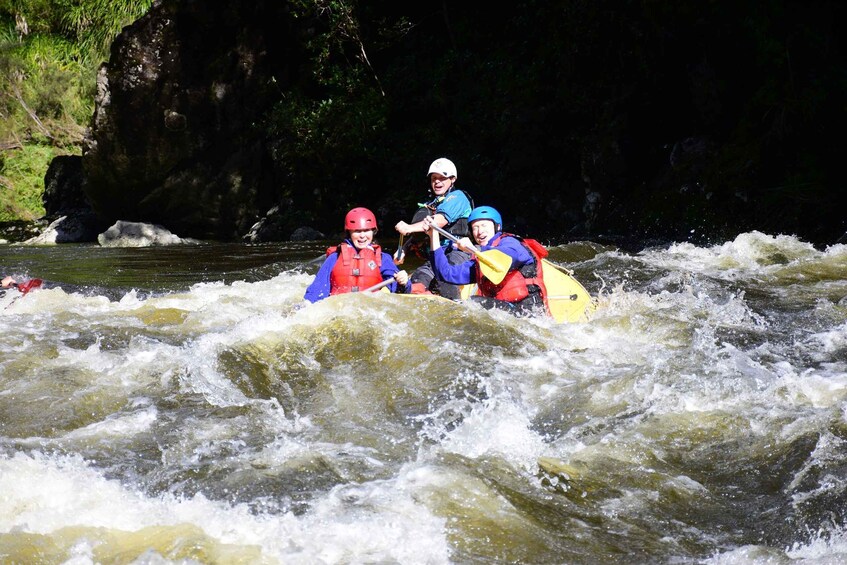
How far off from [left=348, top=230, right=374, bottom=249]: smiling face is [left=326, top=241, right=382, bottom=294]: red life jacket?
0.13ft

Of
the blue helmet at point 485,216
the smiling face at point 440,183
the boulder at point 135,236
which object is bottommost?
the boulder at point 135,236

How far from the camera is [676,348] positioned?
18.8 feet

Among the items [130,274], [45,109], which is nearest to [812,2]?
[130,274]

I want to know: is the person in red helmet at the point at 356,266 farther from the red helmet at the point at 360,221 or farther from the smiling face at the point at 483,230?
the smiling face at the point at 483,230

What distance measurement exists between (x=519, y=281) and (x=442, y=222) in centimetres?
113

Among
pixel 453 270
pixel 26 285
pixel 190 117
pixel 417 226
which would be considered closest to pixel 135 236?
pixel 190 117

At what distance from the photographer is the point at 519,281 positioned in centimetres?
648

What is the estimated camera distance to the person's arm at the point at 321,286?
22.5 feet

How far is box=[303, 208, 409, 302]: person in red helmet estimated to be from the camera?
22.9 ft

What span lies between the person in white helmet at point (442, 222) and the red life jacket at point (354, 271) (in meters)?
0.29

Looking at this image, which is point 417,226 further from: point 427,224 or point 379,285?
point 379,285

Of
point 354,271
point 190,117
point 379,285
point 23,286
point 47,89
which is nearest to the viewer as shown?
point 379,285

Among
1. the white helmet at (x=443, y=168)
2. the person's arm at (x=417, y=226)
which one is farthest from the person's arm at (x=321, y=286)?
the white helmet at (x=443, y=168)

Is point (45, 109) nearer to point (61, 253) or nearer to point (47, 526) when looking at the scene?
point (61, 253)
